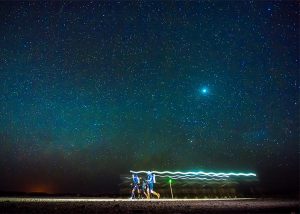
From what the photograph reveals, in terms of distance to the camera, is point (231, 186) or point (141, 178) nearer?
point (141, 178)

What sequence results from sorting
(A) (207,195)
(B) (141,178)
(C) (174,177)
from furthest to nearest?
(A) (207,195) → (C) (174,177) → (B) (141,178)

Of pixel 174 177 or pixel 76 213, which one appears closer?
pixel 76 213

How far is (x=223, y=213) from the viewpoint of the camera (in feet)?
51.6

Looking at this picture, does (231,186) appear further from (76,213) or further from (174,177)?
(76,213)

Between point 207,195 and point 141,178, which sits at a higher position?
point 141,178

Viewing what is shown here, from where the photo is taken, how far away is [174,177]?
36.1 metres

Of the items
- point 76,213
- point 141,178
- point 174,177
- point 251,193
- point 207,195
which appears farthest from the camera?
point 251,193

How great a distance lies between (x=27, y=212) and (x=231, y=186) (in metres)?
28.2

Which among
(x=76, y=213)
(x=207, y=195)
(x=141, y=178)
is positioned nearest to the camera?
(x=76, y=213)

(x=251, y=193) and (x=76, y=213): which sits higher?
(x=76, y=213)

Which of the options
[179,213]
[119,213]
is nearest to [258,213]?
[179,213]

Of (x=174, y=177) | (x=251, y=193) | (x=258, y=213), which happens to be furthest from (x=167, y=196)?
(x=258, y=213)

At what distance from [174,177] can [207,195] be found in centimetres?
545

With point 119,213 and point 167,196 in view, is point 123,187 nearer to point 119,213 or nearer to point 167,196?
point 167,196
